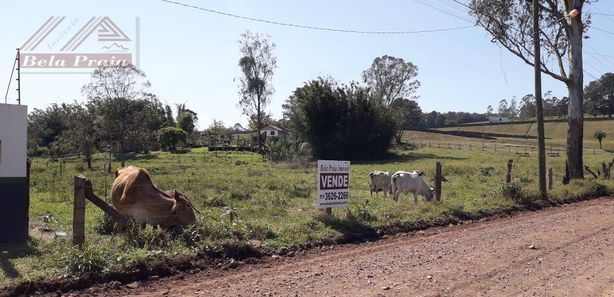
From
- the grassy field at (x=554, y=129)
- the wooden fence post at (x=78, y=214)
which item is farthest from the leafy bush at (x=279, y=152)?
the grassy field at (x=554, y=129)

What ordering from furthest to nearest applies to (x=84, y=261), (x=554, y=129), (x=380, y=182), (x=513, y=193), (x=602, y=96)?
(x=602, y=96)
(x=554, y=129)
(x=380, y=182)
(x=513, y=193)
(x=84, y=261)

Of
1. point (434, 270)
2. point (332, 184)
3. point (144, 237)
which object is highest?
point (332, 184)

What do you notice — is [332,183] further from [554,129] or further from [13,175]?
[554,129]

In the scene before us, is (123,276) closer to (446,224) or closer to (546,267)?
(546,267)

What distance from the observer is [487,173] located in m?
32.1

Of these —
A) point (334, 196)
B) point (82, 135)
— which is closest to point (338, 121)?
point (82, 135)

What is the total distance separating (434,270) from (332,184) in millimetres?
4155

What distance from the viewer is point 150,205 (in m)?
9.09

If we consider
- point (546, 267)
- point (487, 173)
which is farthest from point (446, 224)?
point (487, 173)

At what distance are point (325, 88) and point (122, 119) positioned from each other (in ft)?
68.2

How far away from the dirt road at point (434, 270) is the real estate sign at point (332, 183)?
1620 mm

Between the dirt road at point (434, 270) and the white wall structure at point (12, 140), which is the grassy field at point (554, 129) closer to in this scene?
the dirt road at point (434, 270)

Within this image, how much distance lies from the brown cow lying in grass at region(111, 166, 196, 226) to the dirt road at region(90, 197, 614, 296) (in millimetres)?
1688

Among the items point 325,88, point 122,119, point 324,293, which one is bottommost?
point 324,293
